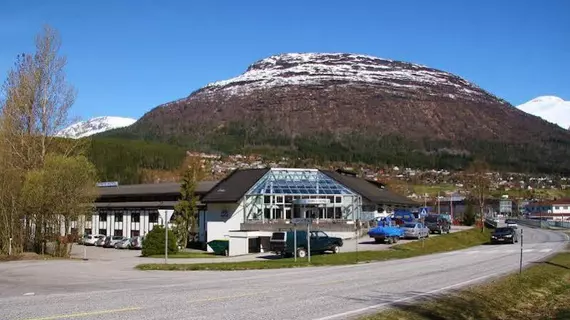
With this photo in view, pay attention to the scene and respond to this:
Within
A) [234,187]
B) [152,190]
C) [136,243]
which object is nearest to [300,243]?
[234,187]

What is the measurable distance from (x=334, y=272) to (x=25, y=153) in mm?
23642

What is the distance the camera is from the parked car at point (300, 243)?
38594 mm

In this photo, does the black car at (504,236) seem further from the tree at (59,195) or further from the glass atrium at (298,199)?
the tree at (59,195)

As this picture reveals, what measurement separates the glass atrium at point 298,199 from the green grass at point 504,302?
1436 inches

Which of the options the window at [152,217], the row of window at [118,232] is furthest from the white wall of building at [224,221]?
the row of window at [118,232]

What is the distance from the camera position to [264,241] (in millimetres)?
52219

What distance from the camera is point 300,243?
3897cm

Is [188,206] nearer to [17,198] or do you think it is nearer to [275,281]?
[17,198]

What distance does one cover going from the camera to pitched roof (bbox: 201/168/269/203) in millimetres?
61219

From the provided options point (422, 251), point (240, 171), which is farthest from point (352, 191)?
point (422, 251)

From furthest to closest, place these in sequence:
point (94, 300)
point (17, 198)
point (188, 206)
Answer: point (188, 206), point (17, 198), point (94, 300)

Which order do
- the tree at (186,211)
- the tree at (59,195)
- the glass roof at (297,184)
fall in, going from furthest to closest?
the glass roof at (297,184), the tree at (186,211), the tree at (59,195)

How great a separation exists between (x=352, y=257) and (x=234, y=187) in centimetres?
3021

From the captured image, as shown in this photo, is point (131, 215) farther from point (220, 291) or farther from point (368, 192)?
point (220, 291)
